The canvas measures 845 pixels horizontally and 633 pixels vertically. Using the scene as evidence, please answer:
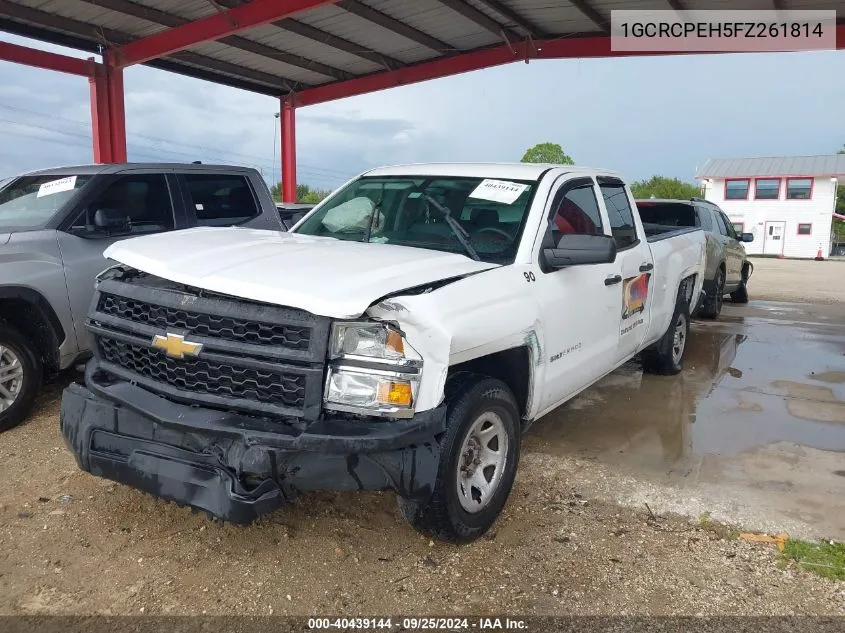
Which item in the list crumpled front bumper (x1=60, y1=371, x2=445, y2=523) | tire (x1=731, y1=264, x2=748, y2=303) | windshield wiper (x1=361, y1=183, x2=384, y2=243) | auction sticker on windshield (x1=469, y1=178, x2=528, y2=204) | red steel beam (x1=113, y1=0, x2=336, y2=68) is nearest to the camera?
crumpled front bumper (x1=60, y1=371, x2=445, y2=523)

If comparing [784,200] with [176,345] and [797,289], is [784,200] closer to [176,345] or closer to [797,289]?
[797,289]

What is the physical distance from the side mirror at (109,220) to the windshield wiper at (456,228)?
2551 millimetres

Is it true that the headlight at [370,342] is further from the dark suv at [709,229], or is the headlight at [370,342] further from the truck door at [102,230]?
the dark suv at [709,229]

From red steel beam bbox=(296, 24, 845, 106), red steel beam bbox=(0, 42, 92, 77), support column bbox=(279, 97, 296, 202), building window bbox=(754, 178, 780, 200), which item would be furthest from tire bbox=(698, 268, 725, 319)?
building window bbox=(754, 178, 780, 200)

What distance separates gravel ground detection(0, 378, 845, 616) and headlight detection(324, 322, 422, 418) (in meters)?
0.87

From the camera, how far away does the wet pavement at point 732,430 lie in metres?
4.01

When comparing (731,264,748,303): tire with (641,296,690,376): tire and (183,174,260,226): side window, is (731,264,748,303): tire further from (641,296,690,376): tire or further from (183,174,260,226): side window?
(183,174,260,226): side window

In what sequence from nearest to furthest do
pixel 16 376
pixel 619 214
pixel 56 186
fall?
pixel 16 376, pixel 619 214, pixel 56 186

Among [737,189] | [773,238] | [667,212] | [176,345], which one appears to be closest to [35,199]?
[176,345]

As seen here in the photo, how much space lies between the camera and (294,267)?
9.89 ft

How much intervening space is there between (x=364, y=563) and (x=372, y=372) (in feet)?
3.47

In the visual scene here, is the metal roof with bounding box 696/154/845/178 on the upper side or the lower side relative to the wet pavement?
upper

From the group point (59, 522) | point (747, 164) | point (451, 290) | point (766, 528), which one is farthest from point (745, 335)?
point (747, 164)

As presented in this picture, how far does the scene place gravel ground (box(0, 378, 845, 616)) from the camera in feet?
9.34
